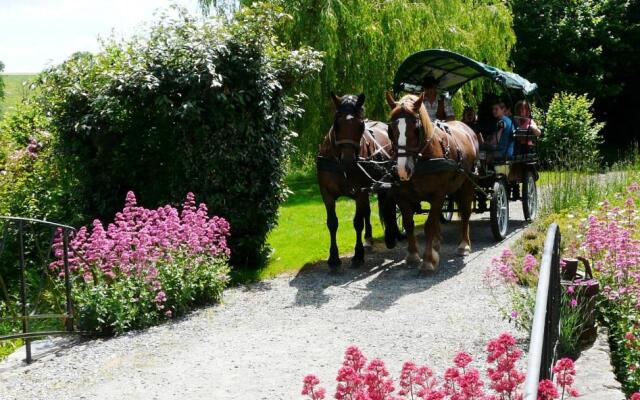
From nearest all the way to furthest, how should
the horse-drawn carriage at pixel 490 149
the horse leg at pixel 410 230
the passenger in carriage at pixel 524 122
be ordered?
1. the horse leg at pixel 410 230
2. the horse-drawn carriage at pixel 490 149
3. the passenger in carriage at pixel 524 122

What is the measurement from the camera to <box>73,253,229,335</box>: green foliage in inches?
289

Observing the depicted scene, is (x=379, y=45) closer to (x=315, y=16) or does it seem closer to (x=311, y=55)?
(x=315, y=16)

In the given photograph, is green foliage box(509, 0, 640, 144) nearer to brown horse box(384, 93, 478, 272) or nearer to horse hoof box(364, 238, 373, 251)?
horse hoof box(364, 238, 373, 251)

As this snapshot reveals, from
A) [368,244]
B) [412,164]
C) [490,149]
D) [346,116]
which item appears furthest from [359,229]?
[490,149]

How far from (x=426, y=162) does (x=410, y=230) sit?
998 millimetres

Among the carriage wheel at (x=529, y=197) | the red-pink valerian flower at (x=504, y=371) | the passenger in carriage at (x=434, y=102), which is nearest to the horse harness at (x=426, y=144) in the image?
the passenger in carriage at (x=434, y=102)

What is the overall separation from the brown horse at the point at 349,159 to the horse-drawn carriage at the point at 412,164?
1cm

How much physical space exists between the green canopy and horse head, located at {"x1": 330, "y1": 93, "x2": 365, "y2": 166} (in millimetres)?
2122

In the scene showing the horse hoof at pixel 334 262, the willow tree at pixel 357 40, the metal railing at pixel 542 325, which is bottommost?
the horse hoof at pixel 334 262

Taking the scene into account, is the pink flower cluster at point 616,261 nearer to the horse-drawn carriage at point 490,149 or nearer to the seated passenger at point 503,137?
the horse-drawn carriage at point 490,149

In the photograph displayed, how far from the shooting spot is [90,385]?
19.0 ft

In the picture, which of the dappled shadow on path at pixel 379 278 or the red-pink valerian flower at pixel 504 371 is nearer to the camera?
the red-pink valerian flower at pixel 504 371

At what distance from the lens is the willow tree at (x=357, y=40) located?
1756 cm

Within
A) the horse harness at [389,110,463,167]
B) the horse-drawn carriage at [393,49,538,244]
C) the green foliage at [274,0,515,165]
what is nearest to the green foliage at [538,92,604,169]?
the green foliage at [274,0,515,165]
